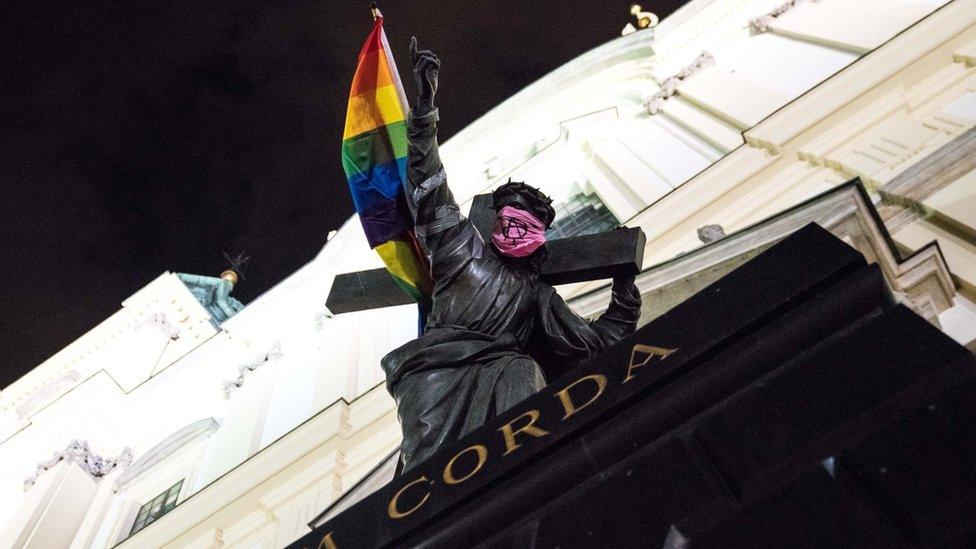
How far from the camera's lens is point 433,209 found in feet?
13.8

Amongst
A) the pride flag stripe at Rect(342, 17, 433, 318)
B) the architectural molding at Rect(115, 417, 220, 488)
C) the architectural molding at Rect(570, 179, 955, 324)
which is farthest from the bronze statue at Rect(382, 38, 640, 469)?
the architectural molding at Rect(115, 417, 220, 488)

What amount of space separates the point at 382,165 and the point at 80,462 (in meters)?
12.0

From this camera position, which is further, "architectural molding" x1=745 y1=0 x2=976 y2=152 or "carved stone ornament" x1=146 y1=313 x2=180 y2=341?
"carved stone ornament" x1=146 y1=313 x2=180 y2=341

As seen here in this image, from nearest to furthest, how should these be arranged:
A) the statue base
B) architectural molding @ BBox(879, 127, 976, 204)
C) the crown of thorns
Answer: the statue base, the crown of thorns, architectural molding @ BBox(879, 127, 976, 204)

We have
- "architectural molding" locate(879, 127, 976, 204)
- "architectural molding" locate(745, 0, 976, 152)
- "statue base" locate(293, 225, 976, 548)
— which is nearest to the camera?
"statue base" locate(293, 225, 976, 548)

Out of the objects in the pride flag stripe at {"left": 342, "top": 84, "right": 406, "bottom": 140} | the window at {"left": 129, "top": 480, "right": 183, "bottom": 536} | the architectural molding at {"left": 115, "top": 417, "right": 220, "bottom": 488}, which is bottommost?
the window at {"left": 129, "top": 480, "right": 183, "bottom": 536}

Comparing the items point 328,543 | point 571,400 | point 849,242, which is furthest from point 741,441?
point 849,242

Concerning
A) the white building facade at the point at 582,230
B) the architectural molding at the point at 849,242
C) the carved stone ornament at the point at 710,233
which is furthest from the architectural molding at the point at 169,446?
the architectural molding at the point at 849,242

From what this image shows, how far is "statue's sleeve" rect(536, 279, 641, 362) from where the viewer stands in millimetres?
4020

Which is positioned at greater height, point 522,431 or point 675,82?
point 522,431

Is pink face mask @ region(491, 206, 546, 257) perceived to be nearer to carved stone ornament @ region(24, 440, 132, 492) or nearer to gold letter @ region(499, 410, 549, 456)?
gold letter @ region(499, 410, 549, 456)

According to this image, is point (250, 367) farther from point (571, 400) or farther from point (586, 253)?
point (571, 400)

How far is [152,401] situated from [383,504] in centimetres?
1520

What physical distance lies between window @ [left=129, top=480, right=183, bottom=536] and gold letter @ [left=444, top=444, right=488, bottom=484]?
11.4m
